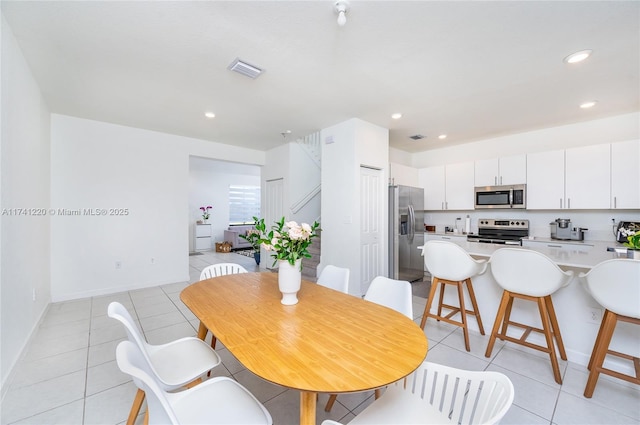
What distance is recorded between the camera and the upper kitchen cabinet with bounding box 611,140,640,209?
323 cm

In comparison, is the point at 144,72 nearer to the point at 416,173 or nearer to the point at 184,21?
the point at 184,21

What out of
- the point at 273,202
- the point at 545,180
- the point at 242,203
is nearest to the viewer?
the point at 545,180

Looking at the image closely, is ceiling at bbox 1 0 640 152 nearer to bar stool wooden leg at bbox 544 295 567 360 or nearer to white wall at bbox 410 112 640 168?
white wall at bbox 410 112 640 168

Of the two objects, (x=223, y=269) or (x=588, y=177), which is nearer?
(x=223, y=269)

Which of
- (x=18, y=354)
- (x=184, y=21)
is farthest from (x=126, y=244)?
(x=184, y=21)

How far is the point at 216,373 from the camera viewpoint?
6.66 feet

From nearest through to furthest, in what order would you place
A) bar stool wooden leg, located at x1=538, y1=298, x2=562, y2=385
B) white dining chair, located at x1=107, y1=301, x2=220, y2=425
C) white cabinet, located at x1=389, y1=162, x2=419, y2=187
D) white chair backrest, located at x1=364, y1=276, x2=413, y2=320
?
white dining chair, located at x1=107, y1=301, x2=220, y2=425, white chair backrest, located at x1=364, y1=276, x2=413, y2=320, bar stool wooden leg, located at x1=538, y1=298, x2=562, y2=385, white cabinet, located at x1=389, y1=162, x2=419, y2=187

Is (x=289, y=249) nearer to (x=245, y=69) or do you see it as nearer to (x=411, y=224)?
(x=245, y=69)

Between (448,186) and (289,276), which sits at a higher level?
(448,186)

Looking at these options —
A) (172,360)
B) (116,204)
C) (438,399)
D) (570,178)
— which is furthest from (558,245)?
(116,204)

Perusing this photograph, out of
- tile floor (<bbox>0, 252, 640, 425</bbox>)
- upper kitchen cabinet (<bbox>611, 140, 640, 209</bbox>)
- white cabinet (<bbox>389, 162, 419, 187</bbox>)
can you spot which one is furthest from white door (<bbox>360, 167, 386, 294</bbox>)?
upper kitchen cabinet (<bbox>611, 140, 640, 209</bbox>)

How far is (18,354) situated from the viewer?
2135 mm

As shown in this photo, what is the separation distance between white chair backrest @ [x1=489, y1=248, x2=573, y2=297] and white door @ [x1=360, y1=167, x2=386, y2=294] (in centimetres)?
186

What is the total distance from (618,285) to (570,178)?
9.26 feet
